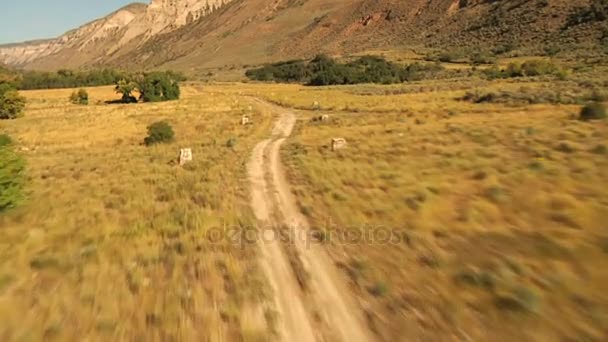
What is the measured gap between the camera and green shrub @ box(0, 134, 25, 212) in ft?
42.7

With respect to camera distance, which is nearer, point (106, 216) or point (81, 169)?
point (106, 216)

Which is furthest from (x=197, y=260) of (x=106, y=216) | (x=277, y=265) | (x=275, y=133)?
(x=275, y=133)

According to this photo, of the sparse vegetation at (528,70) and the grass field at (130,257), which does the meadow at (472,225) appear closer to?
the grass field at (130,257)

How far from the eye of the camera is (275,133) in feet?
102

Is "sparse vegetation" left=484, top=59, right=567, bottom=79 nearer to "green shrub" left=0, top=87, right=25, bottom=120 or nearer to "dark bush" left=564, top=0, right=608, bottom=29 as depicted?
"dark bush" left=564, top=0, right=608, bottom=29

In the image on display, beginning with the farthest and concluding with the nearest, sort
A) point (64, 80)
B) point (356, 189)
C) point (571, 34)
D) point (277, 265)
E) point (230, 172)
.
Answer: point (64, 80) < point (571, 34) < point (230, 172) < point (356, 189) < point (277, 265)

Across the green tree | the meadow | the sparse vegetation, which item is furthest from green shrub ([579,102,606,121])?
the green tree

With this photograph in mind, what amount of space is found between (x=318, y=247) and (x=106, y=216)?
6.91 meters

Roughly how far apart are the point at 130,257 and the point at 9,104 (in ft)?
190

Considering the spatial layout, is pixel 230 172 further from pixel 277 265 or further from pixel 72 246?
pixel 277 265

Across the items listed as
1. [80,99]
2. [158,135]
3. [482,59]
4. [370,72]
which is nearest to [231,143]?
[158,135]

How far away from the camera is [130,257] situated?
380 inches

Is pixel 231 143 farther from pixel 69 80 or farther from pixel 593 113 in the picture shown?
pixel 69 80

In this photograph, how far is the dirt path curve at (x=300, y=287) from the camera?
682cm
